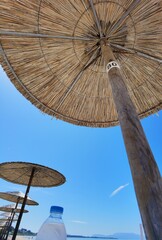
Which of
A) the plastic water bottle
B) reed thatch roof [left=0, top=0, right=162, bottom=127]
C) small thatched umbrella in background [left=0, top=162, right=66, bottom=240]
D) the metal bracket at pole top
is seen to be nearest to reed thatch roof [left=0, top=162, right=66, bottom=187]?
small thatched umbrella in background [left=0, top=162, right=66, bottom=240]

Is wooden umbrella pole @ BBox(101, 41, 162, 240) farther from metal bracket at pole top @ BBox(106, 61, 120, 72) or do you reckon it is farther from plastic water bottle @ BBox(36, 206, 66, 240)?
plastic water bottle @ BBox(36, 206, 66, 240)

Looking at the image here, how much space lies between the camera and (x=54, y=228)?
134 cm

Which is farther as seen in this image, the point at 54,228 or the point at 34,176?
the point at 34,176

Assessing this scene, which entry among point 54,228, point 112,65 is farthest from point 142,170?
point 54,228

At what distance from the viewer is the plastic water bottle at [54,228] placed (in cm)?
130

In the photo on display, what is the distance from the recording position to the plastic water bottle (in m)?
1.30

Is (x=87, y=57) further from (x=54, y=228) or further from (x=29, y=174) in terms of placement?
(x=29, y=174)

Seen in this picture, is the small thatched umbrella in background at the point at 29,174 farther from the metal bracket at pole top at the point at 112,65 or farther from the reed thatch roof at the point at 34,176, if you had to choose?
the metal bracket at pole top at the point at 112,65

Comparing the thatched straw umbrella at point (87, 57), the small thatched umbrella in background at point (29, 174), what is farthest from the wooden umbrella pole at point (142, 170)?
the small thatched umbrella in background at point (29, 174)

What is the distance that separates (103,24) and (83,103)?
0.98m

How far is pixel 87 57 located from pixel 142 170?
4.94 ft

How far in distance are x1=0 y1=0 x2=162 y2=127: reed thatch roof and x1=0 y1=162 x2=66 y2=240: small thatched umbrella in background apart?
7.43ft

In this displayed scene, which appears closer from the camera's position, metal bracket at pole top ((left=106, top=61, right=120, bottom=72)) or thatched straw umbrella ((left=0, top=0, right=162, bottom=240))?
metal bracket at pole top ((left=106, top=61, right=120, bottom=72))

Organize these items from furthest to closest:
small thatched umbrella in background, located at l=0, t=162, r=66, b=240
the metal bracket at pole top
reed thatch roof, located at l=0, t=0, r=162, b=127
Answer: small thatched umbrella in background, located at l=0, t=162, r=66, b=240 → reed thatch roof, located at l=0, t=0, r=162, b=127 → the metal bracket at pole top
